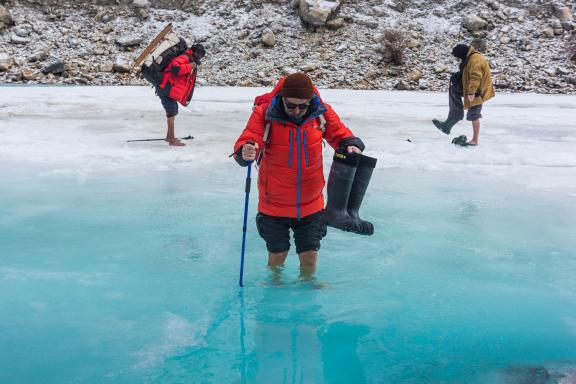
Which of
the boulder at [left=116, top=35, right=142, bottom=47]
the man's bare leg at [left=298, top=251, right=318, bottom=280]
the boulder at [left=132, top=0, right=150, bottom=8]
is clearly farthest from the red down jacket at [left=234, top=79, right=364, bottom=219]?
the boulder at [left=132, top=0, right=150, bottom=8]

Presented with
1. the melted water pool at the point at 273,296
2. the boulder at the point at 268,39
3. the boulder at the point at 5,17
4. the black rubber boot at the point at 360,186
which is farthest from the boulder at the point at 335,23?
the black rubber boot at the point at 360,186

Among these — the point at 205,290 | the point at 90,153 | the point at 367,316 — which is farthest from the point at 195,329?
the point at 90,153

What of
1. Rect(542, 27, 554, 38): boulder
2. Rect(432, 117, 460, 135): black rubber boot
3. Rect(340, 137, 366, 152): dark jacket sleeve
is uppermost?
Rect(542, 27, 554, 38): boulder

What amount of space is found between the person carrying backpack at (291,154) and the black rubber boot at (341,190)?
5 cm

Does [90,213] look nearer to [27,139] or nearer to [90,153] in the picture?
[90,153]

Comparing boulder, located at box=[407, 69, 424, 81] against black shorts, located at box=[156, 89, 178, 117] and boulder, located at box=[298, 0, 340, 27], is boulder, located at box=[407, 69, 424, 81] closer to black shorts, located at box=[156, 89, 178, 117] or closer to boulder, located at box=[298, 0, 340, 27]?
boulder, located at box=[298, 0, 340, 27]

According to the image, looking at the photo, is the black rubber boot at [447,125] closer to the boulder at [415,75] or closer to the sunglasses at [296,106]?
the sunglasses at [296,106]

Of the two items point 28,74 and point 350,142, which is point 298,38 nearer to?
point 28,74

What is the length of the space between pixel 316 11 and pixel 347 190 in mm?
20186

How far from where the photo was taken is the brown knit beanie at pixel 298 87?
3014 mm

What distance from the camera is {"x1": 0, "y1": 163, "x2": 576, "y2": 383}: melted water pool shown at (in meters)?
2.60

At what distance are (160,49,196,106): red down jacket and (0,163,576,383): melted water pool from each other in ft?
9.42

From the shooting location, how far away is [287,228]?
11.5 feet

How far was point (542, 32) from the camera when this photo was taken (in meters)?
22.1
